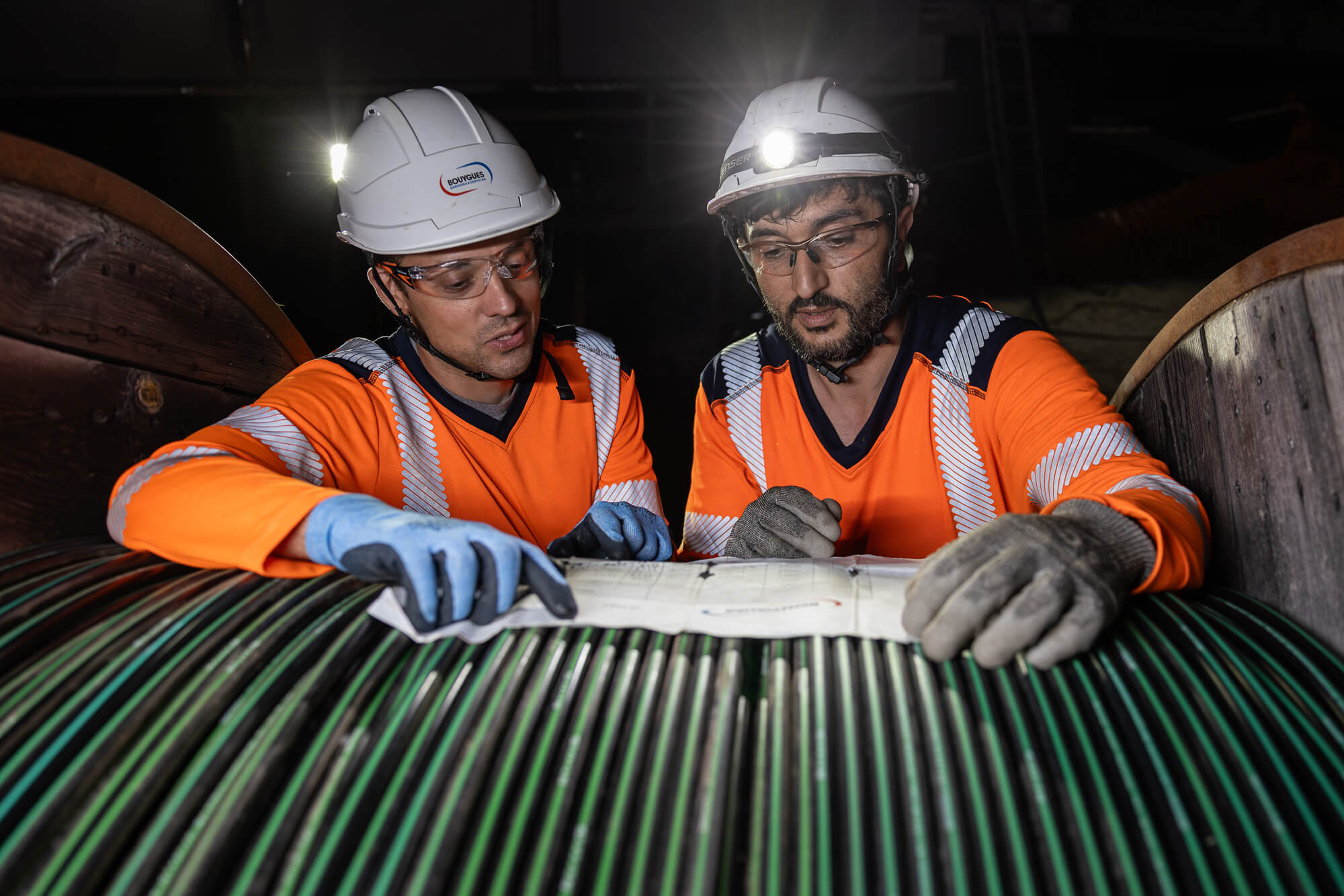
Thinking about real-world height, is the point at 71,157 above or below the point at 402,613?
above

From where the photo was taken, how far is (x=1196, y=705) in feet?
3.89

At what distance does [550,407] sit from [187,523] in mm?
1211

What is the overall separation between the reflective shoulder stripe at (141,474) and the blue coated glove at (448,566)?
0.49m

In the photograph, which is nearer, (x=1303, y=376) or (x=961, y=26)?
(x=1303, y=376)

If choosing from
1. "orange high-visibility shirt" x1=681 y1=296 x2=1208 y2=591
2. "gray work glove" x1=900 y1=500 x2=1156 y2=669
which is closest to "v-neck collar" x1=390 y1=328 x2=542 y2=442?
"orange high-visibility shirt" x1=681 y1=296 x2=1208 y2=591

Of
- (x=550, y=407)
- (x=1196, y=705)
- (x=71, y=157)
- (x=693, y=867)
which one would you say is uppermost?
(x=71, y=157)

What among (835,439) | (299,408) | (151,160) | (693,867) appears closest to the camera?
(693,867)

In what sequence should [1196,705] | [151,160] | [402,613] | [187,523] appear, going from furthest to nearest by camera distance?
1. [151,160]
2. [187,523]
3. [402,613]
4. [1196,705]

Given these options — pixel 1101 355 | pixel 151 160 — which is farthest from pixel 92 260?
pixel 1101 355

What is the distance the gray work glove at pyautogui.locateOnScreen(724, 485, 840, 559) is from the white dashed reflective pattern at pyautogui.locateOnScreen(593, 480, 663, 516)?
0.50 meters

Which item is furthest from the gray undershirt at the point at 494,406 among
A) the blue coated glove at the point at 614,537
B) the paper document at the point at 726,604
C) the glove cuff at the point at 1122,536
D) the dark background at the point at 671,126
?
the dark background at the point at 671,126

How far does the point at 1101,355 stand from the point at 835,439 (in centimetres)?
487

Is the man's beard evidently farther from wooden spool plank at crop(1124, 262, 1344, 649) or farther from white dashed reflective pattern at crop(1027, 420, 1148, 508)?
wooden spool plank at crop(1124, 262, 1344, 649)

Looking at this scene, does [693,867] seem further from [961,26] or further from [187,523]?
[961,26]
